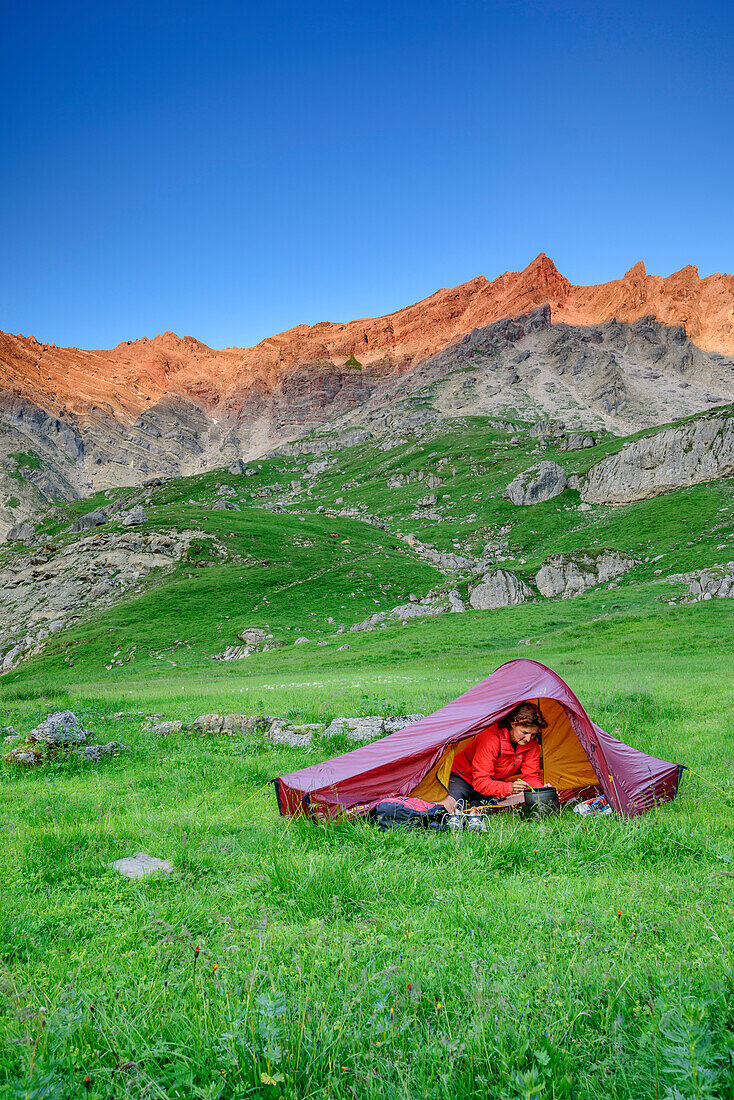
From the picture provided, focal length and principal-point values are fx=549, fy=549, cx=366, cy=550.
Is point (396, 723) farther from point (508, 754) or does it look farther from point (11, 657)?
point (11, 657)

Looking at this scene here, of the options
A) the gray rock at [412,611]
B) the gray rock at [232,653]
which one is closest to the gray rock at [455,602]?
the gray rock at [412,611]

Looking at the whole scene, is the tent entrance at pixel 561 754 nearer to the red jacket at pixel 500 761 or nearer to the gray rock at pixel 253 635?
the red jacket at pixel 500 761

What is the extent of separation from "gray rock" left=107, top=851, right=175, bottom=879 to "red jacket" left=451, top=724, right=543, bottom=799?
5110 millimetres

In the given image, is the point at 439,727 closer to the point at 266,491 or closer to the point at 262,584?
the point at 262,584

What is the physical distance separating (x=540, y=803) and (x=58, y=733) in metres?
9.98

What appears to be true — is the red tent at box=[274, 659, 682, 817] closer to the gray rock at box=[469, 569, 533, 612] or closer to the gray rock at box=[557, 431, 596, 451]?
the gray rock at box=[469, 569, 533, 612]

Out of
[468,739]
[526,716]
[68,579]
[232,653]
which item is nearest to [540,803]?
[468,739]

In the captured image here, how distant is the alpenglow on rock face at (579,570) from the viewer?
2361 inches

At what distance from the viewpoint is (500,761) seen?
388 inches

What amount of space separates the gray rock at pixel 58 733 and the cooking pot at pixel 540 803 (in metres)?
9.54

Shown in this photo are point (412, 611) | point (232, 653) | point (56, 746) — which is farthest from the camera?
point (412, 611)

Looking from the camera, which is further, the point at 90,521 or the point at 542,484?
the point at 90,521

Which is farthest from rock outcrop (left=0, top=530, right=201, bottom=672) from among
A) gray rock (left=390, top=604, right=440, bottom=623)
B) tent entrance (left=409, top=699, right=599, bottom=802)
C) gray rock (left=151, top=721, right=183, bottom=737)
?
tent entrance (left=409, top=699, right=599, bottom=802)

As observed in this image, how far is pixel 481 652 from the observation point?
3853 cm
